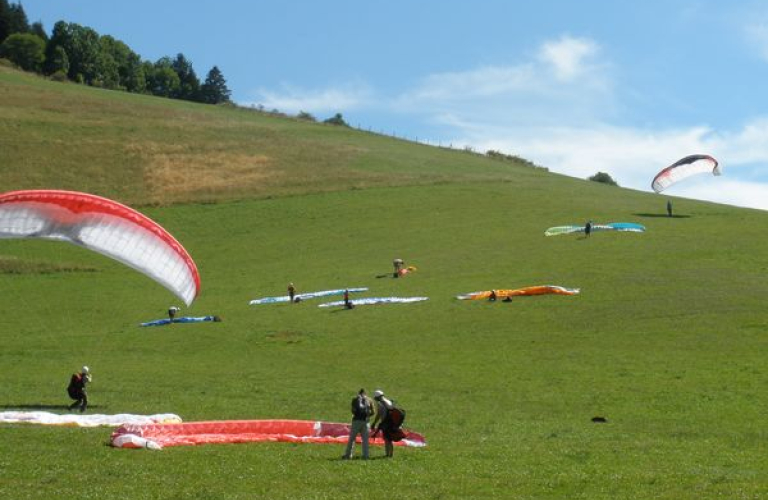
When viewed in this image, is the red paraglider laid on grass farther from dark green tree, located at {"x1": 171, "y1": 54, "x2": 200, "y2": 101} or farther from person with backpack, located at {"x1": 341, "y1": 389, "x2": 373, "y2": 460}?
dark green tree, located at {"x1": 171, "y1": 54, "x2": 200, "y2": 101}

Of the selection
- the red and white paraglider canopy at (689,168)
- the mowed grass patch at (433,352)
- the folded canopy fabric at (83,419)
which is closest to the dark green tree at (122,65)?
the mowed grass patch at (433,352)

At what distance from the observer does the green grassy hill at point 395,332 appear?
55.6ft

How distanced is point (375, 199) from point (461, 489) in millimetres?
56905

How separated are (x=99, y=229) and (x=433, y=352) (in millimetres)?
15937

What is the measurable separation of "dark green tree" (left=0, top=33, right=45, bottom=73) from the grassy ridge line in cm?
3908

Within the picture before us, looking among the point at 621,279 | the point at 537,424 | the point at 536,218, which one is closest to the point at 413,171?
the point at 536,218

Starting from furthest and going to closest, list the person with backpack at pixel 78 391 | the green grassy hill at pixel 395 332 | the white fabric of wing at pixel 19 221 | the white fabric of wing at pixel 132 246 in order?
the person with backpack at pixel 78 391 < the white fabric of wing at pixel 132 246 < the white fabric of wing at pixel 19 221 < the green grassy hill at pixel 395 332

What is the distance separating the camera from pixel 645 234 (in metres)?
54.8

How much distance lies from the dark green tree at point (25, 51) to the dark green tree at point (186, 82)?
125 ft

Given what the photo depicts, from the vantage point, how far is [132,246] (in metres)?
20.3

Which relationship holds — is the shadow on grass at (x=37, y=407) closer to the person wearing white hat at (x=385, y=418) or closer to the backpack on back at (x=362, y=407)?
the backpack on back at (x=362, y=407)

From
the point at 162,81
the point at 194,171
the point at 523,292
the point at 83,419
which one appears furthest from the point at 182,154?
the point at 162,81

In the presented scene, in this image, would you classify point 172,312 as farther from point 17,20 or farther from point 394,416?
point 17,20

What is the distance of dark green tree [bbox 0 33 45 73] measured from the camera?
466 ft
